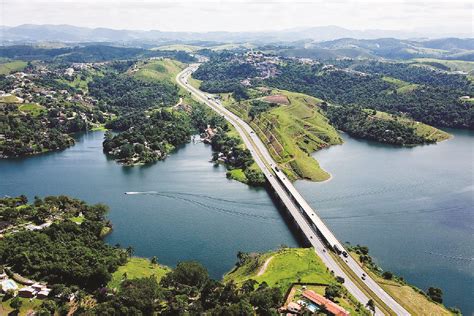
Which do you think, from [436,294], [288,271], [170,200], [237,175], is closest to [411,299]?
[436,294]

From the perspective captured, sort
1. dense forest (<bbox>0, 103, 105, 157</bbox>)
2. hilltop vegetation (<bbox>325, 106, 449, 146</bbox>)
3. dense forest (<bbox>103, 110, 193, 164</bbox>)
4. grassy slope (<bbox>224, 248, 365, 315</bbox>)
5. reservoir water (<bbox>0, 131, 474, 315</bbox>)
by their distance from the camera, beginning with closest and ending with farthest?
1. grassy slope (<bbox>224, 248, 365, 315</bbox>)
2. reservoir water (<bbox>0, 131, 474, 315</bbox>)
3. dense forest (<bbox>103, 110, 193, 164</bbox>)
4. dense forest (<bbox>0, 103, 105, 157</bbox>)
5. hilltop vegetation (<bbox>325, 106, 449, 146</bbox>)

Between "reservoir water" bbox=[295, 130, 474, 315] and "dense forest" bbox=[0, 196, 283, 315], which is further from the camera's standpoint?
"reservoir water" bbox=[295, 130, 474, 315]

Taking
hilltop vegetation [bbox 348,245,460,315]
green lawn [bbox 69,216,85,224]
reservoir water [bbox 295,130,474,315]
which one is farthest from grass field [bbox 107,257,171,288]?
reservoir water [bbox 295,130,474,315]

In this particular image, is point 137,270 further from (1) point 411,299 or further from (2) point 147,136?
(2) point 147,136

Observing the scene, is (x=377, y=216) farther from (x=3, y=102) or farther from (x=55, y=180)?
(x=3, y=102)

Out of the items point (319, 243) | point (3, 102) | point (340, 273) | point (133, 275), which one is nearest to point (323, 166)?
point (319, 243)

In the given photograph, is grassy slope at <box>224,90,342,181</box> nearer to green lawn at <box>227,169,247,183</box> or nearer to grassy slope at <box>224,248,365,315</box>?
green lawn at <box>227,169,247,183</box>

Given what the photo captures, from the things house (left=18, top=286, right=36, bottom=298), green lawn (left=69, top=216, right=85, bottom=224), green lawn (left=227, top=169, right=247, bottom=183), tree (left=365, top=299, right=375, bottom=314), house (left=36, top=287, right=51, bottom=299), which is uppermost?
green lawn (left=227, top=169, right=247, bottom=183)
